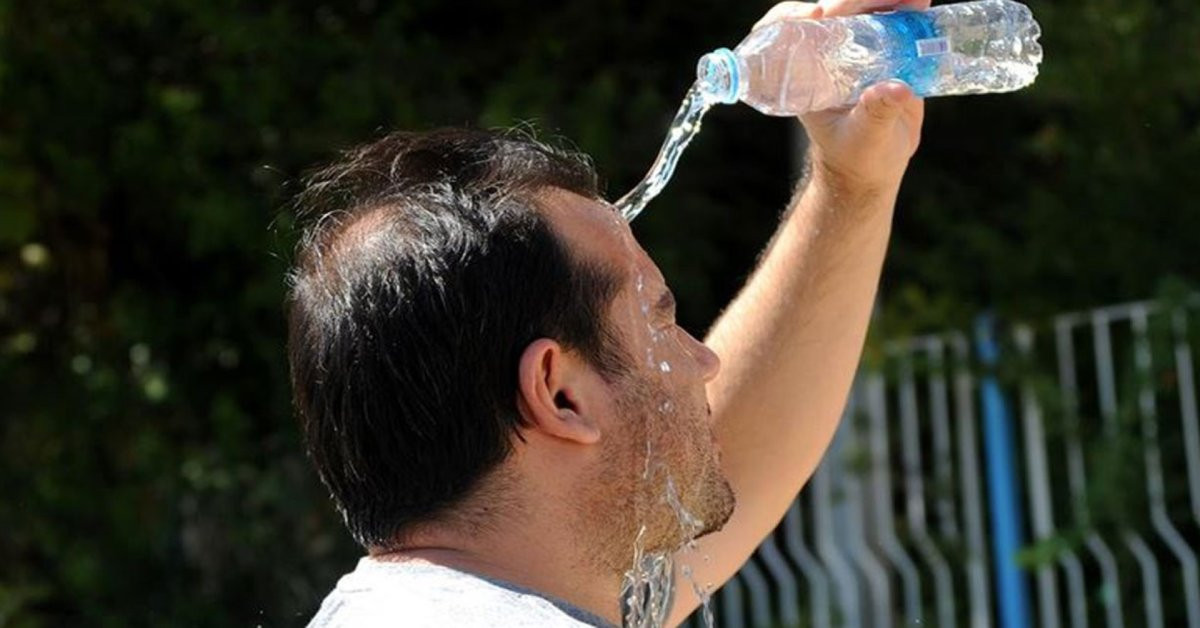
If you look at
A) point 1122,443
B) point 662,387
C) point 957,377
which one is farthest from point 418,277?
point 957,377

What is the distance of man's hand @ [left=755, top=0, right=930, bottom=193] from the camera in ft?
8.39

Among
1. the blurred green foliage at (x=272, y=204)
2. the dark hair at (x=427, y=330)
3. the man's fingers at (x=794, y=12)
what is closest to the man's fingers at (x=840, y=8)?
the man's fingers at (x=794, y=12)

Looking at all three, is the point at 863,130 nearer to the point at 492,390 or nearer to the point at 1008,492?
the point at 492,390

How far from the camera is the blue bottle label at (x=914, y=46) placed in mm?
2527

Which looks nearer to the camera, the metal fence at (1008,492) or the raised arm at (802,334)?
the raised arm at (802,334)

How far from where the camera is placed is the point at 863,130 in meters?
2.63

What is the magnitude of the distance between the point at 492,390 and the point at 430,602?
0.26 metres

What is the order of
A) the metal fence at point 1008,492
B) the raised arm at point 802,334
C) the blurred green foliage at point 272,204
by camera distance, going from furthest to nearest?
the blurred green foliage at point 272,204 < the metal fence at point 1008,492 < the raised arm at point 802,334

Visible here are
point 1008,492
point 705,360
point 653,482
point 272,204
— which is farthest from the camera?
point 272,204

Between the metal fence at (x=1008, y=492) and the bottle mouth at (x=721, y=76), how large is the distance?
2.54m

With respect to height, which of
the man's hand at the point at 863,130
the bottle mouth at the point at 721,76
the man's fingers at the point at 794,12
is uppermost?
the man's fingers at the point at 794,12

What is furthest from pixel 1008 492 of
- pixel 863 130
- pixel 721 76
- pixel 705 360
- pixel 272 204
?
pixel 705 360

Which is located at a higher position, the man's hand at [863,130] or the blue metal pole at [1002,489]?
the man's hand at [863,130]

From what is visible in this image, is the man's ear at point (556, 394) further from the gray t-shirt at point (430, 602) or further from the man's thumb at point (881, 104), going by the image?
the man's thumb at point (881, 104)
